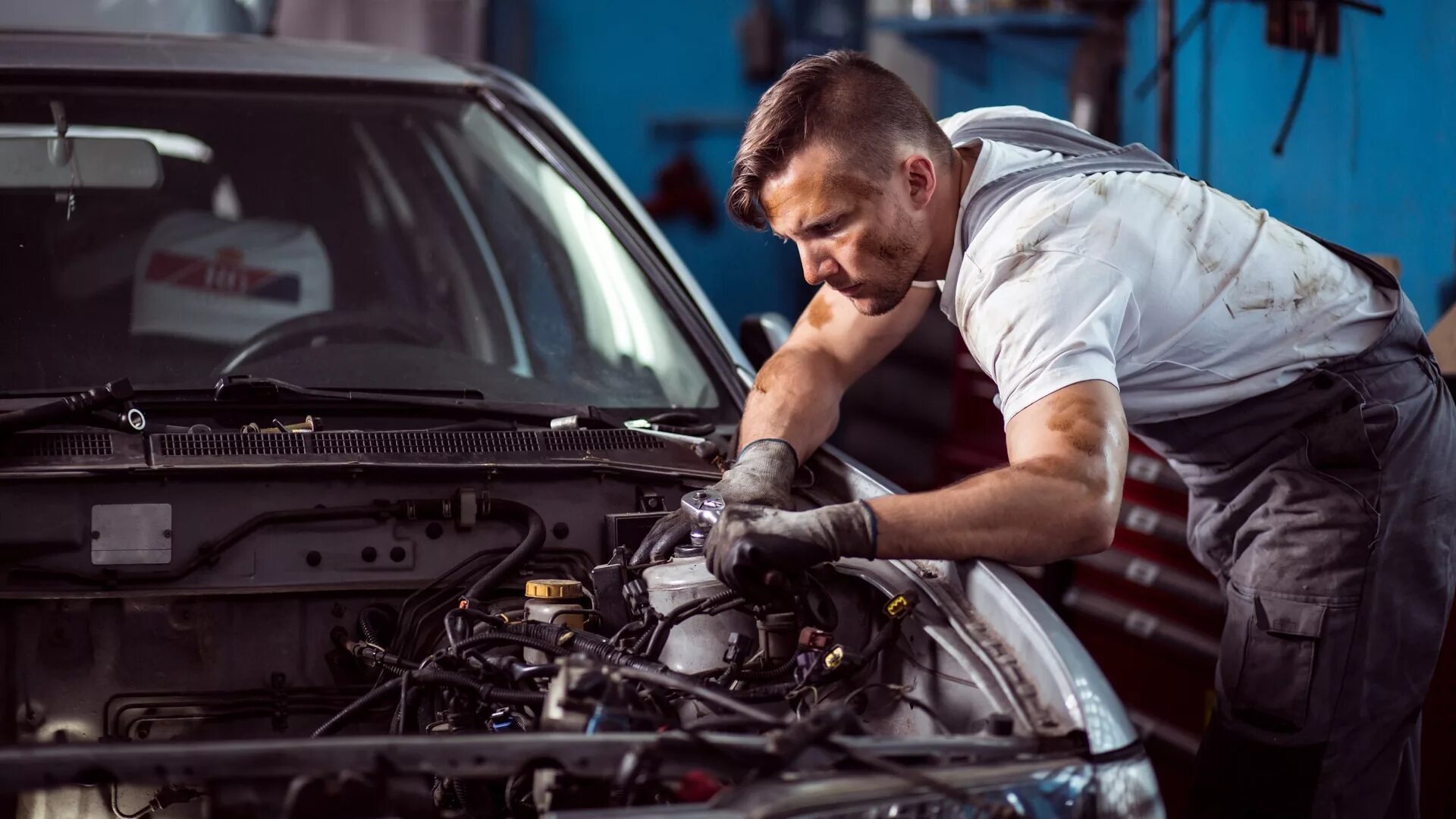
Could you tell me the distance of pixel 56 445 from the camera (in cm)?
207

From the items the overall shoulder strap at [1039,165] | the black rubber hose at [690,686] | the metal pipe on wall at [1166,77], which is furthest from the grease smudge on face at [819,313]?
the metal pipe on wall at [1166,77]

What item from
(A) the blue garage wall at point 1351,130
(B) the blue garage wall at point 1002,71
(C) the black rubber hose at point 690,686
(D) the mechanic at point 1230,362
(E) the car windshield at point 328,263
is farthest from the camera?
(B) the blue garage wall at point 1002,71

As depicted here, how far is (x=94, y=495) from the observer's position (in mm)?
2043

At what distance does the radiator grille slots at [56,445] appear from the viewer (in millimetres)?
2043

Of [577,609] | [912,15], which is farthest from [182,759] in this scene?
[912,15]

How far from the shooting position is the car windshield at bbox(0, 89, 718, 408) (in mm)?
2375

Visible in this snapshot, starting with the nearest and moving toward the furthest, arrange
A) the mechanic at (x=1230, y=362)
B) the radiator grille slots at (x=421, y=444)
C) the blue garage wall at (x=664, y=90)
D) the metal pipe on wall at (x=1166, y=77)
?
the mechanic at (x=1230, y=362) → the radiator grille slots at (x=421, y=444) → the metal pipe on wall at (x=1166, y=77) → the blue garage wall at (x=664, y=90)

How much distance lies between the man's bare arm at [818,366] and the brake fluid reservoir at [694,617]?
11.8 inches

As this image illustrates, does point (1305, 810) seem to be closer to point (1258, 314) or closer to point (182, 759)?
point (1258, 314)

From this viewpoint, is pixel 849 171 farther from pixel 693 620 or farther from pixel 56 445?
pixel 56 445

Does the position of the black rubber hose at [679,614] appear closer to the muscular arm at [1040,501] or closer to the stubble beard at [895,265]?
the muscular arm at [1040,501]

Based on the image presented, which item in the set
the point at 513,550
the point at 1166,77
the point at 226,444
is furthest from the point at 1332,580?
the point at 1166,77

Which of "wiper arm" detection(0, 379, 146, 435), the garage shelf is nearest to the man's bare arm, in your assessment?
"wiper arm" detection(0, 379, 146, 435)

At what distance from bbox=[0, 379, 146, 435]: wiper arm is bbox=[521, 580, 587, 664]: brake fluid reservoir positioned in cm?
65
